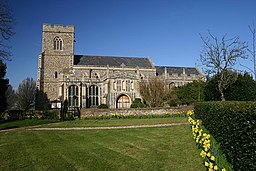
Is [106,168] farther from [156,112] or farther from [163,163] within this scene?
[156,112]

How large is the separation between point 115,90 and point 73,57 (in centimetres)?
1401

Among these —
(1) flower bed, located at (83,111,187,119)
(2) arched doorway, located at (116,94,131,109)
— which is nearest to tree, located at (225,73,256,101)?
(1) flower bed, located at (83,111,187,119)

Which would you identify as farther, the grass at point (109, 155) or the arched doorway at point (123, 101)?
the arched doorway at point (123, 101)

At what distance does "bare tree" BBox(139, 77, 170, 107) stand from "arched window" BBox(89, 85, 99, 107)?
32.1 feet

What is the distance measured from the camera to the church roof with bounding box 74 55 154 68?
4331cm

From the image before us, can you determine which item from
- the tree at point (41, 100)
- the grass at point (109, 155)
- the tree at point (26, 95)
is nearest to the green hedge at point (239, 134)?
the grass at point (109, 155)

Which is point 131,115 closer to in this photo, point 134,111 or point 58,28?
point 134,111

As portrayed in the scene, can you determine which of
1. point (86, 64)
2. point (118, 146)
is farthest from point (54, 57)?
point (118, 146)

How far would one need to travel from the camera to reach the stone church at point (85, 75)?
3462 cm

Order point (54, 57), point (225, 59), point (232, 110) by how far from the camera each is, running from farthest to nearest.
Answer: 1. point (54, 57)
2. point (225, 59)
3. point (232, 110)

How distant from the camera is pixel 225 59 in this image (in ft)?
57.1

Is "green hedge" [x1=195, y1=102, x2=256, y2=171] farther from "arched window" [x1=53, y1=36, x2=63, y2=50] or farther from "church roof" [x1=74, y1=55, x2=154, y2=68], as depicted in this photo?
"arched window" [x1=53, y1=36, x2=63, y2=50]

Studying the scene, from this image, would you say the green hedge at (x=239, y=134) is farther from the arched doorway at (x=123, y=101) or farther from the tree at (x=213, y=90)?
the arched doorway at (x=123, y=101)

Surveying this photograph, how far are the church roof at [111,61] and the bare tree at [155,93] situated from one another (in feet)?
43.4
